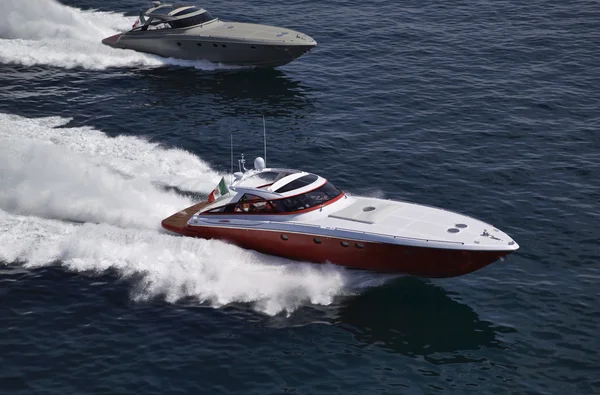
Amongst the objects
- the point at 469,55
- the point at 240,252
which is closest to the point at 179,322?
the point at 240,252

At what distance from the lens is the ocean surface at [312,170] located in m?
24.0

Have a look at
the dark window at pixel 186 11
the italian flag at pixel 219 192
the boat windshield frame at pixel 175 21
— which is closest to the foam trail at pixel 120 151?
the italian flag at pixel 219 192

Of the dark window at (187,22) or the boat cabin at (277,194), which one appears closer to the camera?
the boat cabin at (277,194)

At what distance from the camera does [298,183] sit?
28.9 m

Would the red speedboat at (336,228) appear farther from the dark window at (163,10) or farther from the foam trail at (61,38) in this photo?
the dark window at (163,10)

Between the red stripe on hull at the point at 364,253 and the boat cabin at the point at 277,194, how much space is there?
2.87ft

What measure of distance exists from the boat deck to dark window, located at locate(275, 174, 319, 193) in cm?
384

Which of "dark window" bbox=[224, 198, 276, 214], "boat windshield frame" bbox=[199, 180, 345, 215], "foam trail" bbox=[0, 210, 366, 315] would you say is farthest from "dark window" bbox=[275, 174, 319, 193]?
"foam trail" bbox=[0, 210, 366, 315]

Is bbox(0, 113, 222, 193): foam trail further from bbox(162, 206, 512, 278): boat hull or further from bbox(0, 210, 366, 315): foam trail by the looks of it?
bbox(162, 206, 512, 278): boat hull

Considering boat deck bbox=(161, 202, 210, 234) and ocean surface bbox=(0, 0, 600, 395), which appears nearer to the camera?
ocean surface bbox=(0, 0, 600, 395)

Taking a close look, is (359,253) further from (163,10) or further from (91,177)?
(163,10)

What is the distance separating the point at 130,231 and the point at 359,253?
913 centimetres

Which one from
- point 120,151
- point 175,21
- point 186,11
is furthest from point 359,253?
point 186,11

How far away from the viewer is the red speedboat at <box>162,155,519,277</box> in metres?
26.1
